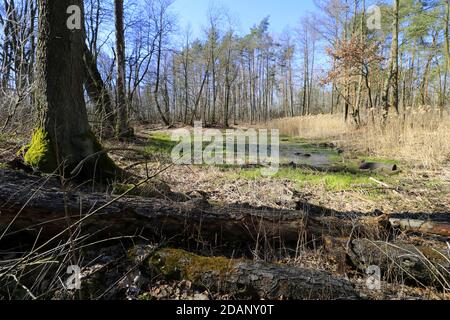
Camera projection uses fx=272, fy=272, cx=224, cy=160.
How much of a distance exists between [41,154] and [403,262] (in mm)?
3743

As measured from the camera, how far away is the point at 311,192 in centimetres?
445

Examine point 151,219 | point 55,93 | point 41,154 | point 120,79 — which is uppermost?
point 120,79

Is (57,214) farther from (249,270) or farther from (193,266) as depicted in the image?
(249,270)

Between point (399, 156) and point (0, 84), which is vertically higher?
point (0, 84)


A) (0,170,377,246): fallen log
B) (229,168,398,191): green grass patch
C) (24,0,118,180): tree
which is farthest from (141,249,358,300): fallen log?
(229,168,398,191): green grass patch

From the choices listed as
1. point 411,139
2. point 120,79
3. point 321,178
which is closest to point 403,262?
point 321,178

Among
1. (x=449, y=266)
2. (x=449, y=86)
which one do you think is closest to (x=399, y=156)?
(x=449, y=266)

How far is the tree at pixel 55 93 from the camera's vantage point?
3.25m

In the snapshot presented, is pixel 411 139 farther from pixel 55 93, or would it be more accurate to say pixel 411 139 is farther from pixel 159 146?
pixel 55 93

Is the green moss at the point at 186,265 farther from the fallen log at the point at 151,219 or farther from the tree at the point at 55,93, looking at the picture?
the tree at the point at 55,93

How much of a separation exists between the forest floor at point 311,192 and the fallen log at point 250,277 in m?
0.07

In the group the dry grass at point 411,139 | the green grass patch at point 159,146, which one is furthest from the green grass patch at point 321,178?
the green grass patch at point 159,146
